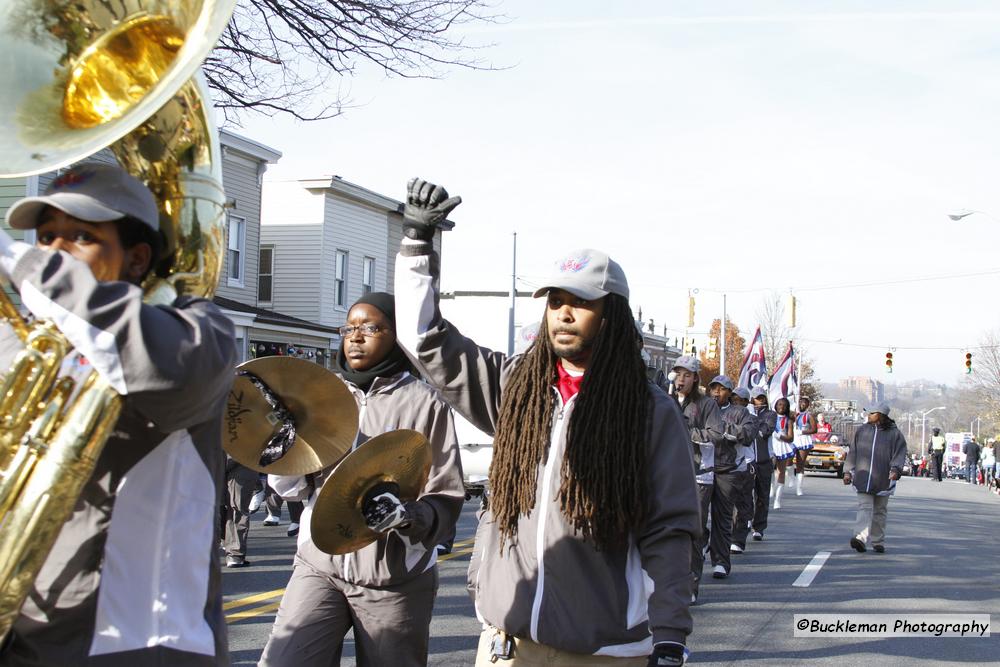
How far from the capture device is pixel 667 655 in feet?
9.84

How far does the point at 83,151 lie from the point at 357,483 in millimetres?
1722

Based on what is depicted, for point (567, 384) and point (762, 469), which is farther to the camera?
point (762, 469)

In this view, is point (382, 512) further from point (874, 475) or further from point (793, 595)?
point (874, 475)

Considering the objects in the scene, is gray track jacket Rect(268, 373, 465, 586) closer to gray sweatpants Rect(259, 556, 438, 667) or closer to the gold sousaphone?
gray sweatpants Rect(259, 556, 438, 667)

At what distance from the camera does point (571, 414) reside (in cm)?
336

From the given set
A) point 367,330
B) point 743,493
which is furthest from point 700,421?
point 367,330

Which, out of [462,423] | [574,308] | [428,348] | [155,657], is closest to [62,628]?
[155,657]

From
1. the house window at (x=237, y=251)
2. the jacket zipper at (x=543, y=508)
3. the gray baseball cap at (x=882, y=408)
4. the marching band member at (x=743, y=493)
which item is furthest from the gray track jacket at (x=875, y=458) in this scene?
the house window at (x=237, y=251)

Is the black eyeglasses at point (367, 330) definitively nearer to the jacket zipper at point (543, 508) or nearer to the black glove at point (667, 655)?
the jacket zipper at point (543, 508)

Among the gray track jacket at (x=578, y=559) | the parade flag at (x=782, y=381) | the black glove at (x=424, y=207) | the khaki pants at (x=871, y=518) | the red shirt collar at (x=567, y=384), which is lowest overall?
the khaki pants at (x=871, y=518)

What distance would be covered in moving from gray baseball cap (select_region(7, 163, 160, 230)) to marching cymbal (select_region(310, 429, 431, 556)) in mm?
1451

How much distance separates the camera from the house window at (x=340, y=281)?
104ft

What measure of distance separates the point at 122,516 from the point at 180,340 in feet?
1.37

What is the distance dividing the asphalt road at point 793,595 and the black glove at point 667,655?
369cm
